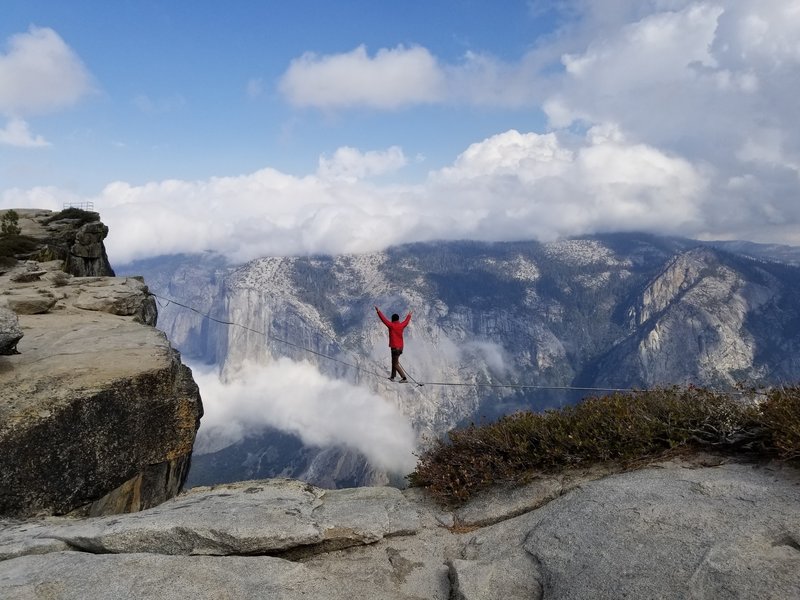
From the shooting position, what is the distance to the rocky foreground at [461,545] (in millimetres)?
7195

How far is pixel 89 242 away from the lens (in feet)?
138

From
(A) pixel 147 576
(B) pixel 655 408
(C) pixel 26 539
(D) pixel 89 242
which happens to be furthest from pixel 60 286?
(B) pixel 655 408

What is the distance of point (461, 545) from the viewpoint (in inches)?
403

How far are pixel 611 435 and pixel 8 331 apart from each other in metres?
17.1

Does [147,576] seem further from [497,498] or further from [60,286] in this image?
[60,286]

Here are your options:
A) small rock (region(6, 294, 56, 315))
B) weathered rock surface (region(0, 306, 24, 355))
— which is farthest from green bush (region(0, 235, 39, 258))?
weathered rock surface (region(0, 306, 24, 355))

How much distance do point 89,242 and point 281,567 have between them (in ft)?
142

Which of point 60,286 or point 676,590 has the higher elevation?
point 60,286

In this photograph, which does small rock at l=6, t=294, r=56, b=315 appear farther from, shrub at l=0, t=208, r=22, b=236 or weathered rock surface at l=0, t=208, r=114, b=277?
shrub at l=0, t=208, r=22, b=236

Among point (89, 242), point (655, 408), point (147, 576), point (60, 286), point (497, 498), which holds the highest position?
point (89, 242)

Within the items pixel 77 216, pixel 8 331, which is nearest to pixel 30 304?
pixel 8 331

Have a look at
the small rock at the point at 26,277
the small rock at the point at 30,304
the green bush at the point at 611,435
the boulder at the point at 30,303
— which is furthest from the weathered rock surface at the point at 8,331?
the small rock at the point at 26,277

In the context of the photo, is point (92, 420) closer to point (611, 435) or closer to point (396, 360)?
point (611, 435)

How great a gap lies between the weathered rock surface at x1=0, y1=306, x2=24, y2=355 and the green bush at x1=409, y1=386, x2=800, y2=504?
12506mm
